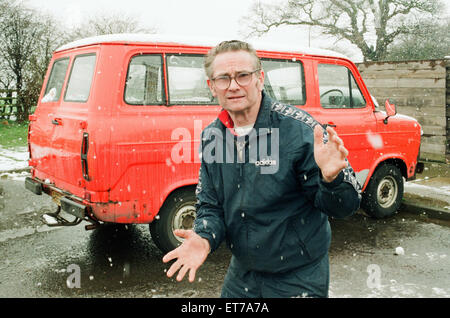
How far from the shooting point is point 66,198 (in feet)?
14.4

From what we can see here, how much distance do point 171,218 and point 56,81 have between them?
89.2 inches

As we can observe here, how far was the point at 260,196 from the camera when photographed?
2.00 metres

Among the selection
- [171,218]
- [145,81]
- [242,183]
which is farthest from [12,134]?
[242,183]

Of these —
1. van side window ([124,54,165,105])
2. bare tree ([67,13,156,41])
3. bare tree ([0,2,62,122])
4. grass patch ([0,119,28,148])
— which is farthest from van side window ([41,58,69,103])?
bare tree ([67,13,156,41])

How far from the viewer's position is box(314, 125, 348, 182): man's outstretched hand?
1740mm

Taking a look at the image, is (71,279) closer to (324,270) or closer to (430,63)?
(324,270)

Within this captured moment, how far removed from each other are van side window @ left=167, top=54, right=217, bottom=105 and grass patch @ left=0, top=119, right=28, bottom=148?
9283 millimetres

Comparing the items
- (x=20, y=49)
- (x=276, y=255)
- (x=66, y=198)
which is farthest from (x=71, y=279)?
(x=20, y=49)

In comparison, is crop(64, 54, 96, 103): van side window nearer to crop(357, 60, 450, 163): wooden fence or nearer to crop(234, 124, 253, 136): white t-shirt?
crop(234, 124, 253, 136): white t-shirt

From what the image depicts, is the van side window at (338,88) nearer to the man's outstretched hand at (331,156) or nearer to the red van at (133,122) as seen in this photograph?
the red van at (133,122)

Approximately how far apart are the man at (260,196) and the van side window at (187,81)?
236 cm

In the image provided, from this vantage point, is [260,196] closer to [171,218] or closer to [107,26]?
[171,218]

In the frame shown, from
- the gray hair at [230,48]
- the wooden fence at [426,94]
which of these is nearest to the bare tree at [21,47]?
the wooden fence at [426,94]

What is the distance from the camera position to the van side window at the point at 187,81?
448 cm
